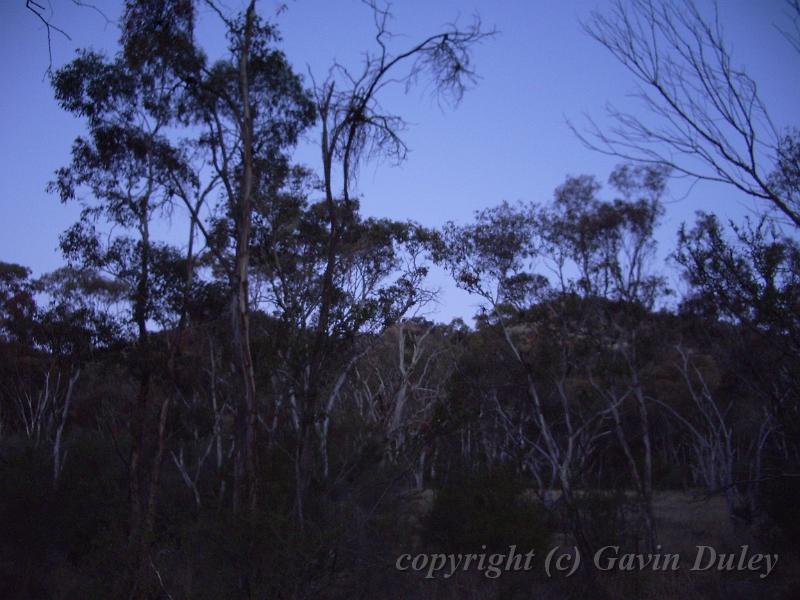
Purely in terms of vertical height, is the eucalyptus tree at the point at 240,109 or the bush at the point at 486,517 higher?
the eucalyptus tree at the point at 240,109

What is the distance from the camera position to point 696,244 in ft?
33.9

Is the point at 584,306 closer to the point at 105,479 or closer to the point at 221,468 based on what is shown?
the point at 221,468

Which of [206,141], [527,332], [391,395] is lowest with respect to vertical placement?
[391,395]

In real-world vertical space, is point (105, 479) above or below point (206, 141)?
below

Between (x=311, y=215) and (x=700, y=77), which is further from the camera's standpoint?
(x=311, y=215)

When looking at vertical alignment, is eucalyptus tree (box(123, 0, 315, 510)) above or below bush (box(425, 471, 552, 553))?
above

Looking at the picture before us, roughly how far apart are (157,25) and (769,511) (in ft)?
40.4

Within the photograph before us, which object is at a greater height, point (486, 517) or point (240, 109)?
point (240, 109)

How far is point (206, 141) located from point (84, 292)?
22.9ft

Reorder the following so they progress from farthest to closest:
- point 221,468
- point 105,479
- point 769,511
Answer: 1. point 221,468
2. point 105,479
3. point 769,511

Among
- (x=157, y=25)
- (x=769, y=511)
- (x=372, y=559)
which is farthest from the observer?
(x=769, y=511)

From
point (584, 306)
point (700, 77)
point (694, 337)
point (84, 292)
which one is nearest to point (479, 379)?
point (584, 306)

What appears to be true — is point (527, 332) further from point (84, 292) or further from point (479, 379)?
point (84, 292)

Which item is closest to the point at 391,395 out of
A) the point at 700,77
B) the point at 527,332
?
the point at 527,332
